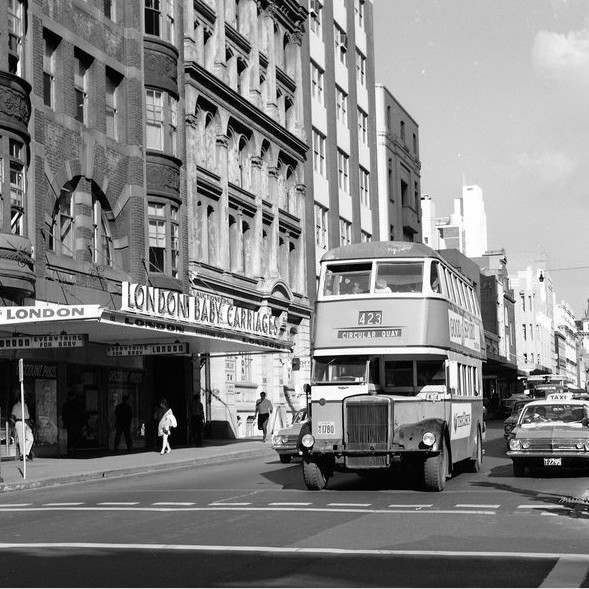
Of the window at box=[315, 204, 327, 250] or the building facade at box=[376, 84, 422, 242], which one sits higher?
the building facade at box=[376, 84, 422, 242]

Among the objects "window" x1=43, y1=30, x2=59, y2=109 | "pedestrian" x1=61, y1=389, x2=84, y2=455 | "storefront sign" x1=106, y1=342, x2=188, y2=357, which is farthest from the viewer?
"storefront sign" x1=106, y1=342, x2=188, y2=357

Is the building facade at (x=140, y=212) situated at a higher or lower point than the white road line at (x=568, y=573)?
higher

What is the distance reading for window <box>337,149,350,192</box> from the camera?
61906 millimetres

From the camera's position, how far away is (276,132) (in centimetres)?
5041

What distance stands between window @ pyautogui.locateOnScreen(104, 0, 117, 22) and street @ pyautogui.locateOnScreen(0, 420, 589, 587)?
19808mm

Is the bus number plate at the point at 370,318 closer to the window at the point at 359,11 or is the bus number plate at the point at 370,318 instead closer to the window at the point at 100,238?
the window at the point at 100,238

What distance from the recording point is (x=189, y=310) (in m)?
30.6

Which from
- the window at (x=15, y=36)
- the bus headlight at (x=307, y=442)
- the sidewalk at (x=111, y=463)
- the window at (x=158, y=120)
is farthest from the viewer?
the window at (x=158, y=120)

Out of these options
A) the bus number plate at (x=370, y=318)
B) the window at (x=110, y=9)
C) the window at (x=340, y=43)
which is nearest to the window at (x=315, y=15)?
the window at (x=340, y=43)

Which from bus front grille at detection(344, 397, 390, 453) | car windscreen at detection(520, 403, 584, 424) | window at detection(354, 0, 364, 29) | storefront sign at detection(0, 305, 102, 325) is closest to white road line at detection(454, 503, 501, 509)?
bus front grille at detection(344, 397, 390, 453)

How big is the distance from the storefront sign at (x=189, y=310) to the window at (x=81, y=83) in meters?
7.12

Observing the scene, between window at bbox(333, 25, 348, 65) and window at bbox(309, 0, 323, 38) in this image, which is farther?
window at bbox(333, 25, 348, 65)

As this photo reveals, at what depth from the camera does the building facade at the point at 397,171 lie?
70.5m

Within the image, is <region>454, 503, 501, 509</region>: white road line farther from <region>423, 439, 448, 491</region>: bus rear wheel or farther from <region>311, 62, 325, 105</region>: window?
<region>311, 62, 325, 105</region>: window
